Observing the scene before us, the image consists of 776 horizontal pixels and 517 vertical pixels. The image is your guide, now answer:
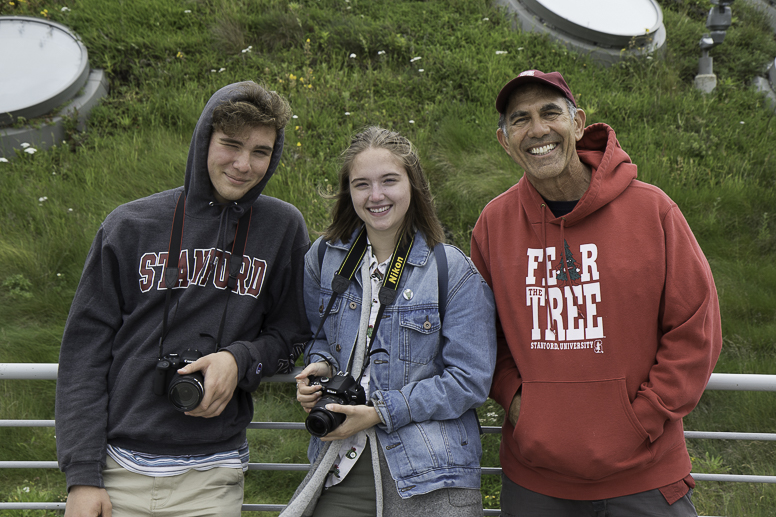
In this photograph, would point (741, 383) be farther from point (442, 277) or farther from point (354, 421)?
point (354, 421)

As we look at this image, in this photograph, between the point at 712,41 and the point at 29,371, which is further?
the point at 712,41

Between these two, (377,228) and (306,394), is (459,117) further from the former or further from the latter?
(306,394)

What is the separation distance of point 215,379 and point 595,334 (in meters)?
1.45

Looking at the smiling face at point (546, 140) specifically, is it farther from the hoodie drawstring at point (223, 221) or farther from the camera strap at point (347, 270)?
the hoodie drawstring at point (223, 221)

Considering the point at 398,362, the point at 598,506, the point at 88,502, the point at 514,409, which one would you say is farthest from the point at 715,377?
the point at 88,502

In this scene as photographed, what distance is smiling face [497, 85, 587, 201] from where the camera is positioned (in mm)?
2486

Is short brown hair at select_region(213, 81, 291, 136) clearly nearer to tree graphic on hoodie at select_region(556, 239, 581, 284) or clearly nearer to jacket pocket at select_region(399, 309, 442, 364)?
jacket pocket at select_region(399, 309, 442, 364)

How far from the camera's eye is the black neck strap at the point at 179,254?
2.43 m

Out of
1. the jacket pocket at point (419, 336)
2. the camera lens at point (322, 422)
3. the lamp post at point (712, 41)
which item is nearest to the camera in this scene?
the camera lens at point (322, 422)

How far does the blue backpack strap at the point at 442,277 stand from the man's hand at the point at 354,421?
1.44 ft

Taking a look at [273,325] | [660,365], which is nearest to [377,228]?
[273,325]

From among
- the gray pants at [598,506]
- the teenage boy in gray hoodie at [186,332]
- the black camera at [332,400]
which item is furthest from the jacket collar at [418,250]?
the gray pants at [598,506]

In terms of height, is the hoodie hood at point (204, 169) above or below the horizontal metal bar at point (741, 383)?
above

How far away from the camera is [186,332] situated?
2477 millimetres
